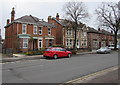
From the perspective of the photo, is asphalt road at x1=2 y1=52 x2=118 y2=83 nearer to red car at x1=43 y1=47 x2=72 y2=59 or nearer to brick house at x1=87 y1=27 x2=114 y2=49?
red car at x1=43 y1=47 x2=72 y2=59

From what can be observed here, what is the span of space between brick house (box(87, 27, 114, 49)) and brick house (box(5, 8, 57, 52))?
1731 centimetres

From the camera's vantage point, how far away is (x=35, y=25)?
92.1 feet

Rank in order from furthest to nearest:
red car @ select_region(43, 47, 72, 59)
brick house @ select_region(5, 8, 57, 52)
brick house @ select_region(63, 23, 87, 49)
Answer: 1. brick house @ select_region(63, 23, 87, 49)
2. brick house @ select_region(5, 8, 57, 52)
3. red car @ select_region(43, 47, 72, 59)

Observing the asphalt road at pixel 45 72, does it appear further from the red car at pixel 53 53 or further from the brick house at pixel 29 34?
the brick house at pixel 29 34

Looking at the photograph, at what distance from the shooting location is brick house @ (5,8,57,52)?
83.3ft

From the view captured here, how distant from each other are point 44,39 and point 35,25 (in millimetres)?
3781

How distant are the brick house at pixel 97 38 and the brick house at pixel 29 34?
17.3 m

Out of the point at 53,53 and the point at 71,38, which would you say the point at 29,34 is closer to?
the point at 53,53

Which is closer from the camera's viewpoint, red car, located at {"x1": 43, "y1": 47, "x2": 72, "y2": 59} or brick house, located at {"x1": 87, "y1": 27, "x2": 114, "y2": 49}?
red car, located at {"x1": 43, "y1": 47, "x2": 72, "y2": 59}

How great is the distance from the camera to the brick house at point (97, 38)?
143ft

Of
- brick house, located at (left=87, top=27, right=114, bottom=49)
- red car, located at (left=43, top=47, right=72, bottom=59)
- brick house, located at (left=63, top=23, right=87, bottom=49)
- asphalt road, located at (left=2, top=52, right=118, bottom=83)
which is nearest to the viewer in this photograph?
asphalt road, located at (left=2, top=52, right=118, bottom=83)

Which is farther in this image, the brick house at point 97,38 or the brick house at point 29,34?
the brick house at point 97,38

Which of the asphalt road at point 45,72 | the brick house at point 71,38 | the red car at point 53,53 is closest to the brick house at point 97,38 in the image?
the brick house at point 71,38

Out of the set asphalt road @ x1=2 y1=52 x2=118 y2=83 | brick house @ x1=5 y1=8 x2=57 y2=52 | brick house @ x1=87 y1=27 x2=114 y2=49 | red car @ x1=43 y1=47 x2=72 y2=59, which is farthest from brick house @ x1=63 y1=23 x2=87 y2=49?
asphalt road @ x1=2 y1=52 x2=118 y2=83
